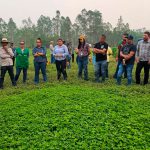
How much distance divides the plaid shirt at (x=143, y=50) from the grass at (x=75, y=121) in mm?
2532

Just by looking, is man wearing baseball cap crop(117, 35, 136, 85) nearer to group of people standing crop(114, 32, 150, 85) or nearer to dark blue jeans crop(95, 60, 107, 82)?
group of people standing crop(114, 32, 150, 85)

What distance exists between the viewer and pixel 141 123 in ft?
22.1

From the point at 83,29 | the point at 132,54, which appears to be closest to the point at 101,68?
the point at 132,54

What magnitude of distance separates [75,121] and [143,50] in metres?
6.08

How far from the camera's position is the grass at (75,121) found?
5.68 metres

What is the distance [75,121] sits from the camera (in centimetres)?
661

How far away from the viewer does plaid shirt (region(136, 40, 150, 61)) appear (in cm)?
1159

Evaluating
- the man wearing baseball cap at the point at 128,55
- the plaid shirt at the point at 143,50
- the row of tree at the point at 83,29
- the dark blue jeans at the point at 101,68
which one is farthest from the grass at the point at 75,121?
the row of tree at the point at 83,29

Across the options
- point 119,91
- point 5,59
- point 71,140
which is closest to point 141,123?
point 71,140

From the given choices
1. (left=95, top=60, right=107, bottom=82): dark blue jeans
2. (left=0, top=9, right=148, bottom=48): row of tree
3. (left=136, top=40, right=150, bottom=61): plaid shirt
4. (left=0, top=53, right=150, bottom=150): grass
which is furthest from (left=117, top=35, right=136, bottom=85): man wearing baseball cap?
(left=0, top=9, right=148, bottom=48): row of tree

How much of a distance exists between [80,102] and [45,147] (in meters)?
2.77

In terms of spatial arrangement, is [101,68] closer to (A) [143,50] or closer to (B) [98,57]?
(B) [98,57]

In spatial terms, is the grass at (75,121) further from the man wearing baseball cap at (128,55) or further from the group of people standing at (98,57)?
the group of people standing at (98,57)

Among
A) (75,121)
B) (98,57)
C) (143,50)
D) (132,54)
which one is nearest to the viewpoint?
(75,121)
